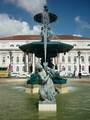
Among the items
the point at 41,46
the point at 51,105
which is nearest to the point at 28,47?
the point at 41,46

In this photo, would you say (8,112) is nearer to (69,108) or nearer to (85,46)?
(69,108)

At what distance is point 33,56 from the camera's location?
105 meters

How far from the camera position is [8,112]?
623 inches

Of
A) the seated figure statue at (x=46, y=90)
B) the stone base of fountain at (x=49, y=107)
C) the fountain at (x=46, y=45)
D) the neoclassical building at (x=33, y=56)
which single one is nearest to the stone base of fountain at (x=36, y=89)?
the fountain at (x=46, y=45)

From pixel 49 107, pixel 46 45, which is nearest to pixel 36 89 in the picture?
pixel 46 45

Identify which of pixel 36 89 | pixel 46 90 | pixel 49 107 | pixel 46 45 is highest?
pixel 46 45

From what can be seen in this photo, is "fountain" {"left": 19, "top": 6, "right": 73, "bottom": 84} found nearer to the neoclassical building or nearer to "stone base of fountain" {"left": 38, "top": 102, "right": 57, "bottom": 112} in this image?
"stone base of fountain" {"left": 38, "top": 102, "right": 57, "bottom": 112}

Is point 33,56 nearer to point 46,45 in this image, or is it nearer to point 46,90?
point 46,45

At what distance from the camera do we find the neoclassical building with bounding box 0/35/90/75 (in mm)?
105750

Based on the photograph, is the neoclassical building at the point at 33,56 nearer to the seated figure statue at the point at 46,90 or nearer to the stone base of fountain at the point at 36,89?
the stone base of fountain at the point at 36,89

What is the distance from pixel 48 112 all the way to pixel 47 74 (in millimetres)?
1636

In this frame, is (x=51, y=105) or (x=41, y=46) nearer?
(x=51, y=105)

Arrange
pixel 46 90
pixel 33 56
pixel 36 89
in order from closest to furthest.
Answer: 1. pixel 46 90
2. pixel 36 89
3. pixel 33 56

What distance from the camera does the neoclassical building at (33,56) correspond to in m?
106
